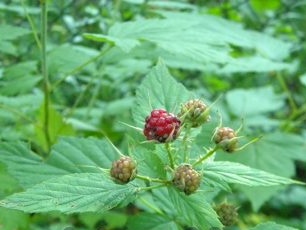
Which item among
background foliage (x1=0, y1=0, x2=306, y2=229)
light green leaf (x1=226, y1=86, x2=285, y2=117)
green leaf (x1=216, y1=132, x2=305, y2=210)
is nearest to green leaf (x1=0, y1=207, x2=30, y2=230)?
background foliage (x1=0, y1=0, x2=306, y2=229)

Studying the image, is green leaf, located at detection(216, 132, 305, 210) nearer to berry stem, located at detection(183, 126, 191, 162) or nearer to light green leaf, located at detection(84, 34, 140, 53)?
light green leaf, located at detection(84, 34, 140, 53)

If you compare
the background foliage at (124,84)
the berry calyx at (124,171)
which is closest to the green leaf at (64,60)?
the background foliage at (124,84)

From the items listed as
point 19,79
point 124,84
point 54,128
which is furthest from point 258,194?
point 124,84

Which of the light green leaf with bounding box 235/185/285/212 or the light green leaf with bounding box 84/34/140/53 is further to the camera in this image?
the light green leaf with bounding box 235/185/285/212

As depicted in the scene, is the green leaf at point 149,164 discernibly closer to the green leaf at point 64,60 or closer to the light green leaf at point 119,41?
the light green leaf at point 119,41

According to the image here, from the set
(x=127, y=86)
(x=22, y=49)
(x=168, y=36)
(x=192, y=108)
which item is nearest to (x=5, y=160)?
(x=192, y=108)

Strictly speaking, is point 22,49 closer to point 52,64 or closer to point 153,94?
point 52,64
